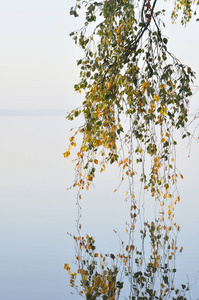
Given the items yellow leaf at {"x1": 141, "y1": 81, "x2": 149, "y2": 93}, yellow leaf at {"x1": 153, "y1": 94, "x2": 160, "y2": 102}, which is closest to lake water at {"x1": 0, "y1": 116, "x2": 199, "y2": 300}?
yellow leaf at {"x1": 153, "y1": 94, "x2": 160, "y2": 102}

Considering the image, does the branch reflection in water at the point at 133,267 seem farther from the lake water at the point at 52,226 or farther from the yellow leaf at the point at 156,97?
the yellow leaf at the point at 156,97

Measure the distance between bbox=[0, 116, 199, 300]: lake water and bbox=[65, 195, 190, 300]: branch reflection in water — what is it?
0.11 metres

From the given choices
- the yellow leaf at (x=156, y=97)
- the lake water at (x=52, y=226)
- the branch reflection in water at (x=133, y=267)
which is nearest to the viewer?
the yellow leaf at (x=156, y=97)

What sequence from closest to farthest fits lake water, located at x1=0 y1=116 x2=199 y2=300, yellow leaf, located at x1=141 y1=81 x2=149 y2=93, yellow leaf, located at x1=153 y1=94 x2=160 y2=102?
yellow leaf, located at x1=141 y1=81 x2=149 y2=93, yellow leaf, located at x1=153 y1=94 x2=160 y2=102, lake water, located at x1=0 y1=116 x2=199 y2=300

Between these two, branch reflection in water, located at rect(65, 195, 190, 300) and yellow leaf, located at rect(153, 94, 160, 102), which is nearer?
yellow leaf, located at rect(153, 94, 160, 102)

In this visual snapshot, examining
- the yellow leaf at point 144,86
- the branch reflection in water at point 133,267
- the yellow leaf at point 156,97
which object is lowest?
the branch reflection in water at point 133,267

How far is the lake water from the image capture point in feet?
21.5

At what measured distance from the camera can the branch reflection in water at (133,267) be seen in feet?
19.7

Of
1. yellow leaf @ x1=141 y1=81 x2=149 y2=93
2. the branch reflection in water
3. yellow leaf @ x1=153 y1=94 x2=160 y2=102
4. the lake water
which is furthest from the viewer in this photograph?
the lake water

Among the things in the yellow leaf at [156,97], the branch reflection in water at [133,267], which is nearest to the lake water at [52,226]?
the branch reflection in water at [133,267]

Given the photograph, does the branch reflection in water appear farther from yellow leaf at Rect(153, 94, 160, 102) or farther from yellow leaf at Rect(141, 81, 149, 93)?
yellow leaf at Rect(141, 81, 149, 93)

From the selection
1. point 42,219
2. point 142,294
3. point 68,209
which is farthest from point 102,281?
point 68,209

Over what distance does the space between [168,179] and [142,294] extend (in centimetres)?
116

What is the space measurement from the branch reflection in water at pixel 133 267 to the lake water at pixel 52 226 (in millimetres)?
113
